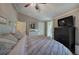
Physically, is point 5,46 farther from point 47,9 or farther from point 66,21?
point 66,21

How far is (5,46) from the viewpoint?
5.16 feet

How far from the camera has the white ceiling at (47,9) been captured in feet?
5.51

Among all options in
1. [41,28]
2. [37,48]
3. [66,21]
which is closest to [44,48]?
[37,48]

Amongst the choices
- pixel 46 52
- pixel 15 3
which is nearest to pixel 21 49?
pixel 46 52

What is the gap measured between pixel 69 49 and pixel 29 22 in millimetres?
728

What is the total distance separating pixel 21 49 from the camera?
64.3 inches

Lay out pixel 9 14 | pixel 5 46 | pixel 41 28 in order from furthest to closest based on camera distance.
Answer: pixel 41 28, pixel 9 14, pixel 5 46

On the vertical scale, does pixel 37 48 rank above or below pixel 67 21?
below

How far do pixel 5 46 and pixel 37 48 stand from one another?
0.45m

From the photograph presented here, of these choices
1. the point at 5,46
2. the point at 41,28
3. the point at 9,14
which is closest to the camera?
the point at 5,46

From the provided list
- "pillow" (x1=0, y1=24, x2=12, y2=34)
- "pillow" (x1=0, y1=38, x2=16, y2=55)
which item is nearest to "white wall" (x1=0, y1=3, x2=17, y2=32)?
"pillow" (x1=0, y1=24, x2=12, y2=34)

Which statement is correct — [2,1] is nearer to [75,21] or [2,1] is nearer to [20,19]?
[20,19]

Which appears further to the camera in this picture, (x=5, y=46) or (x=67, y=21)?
(x=67, y=21)

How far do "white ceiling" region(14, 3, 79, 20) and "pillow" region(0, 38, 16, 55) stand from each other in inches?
19.6
